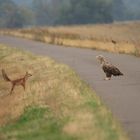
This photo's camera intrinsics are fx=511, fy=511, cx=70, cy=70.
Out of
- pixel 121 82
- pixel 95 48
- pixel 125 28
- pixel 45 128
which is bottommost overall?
pixel 45 128

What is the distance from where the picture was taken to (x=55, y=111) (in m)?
13.1

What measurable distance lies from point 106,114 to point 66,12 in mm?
113183

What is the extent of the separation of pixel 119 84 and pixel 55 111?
3273mm

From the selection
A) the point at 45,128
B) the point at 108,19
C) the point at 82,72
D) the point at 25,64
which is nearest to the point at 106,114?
the point at 45,128

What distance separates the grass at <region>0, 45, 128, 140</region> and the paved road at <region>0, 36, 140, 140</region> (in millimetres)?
278

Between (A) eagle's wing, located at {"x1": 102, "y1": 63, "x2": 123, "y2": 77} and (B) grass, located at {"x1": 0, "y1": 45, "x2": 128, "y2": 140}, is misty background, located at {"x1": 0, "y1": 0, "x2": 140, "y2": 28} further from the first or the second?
(A) eagle's wing, located at {"x1": 102, "y1": 63, "x2": 123, "y2": 77}

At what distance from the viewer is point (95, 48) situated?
29328 mm

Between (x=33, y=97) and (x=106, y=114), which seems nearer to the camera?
(x=106, y=114)

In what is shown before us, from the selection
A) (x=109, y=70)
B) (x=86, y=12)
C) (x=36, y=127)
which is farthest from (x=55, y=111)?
(x=86, y=12)

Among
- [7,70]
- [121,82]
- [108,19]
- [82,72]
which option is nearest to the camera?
[121,82]

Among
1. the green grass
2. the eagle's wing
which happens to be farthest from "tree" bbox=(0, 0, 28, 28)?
the green grass

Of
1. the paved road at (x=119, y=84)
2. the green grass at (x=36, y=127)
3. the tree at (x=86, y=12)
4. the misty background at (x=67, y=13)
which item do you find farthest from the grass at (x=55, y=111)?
the misty background at (x=67, y=13)

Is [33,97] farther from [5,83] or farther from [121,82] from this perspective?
[5,83]

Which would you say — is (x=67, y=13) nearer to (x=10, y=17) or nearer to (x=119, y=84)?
(x=10, y=17)
